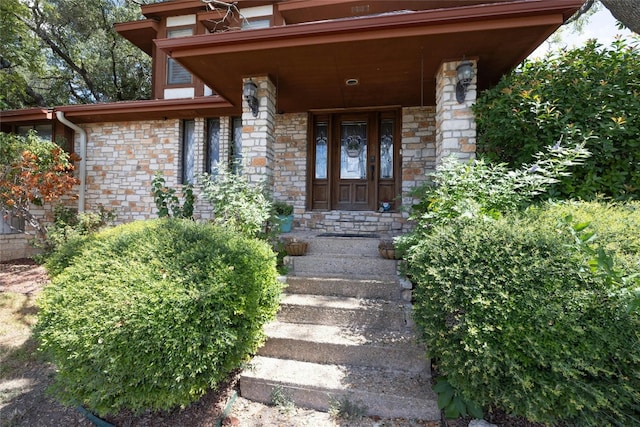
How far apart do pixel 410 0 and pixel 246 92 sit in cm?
467

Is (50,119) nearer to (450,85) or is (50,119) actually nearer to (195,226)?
(195,226)

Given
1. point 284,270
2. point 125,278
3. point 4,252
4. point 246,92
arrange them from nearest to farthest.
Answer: point 125,278 < point 284,270 < point 246,92 < point 4,252

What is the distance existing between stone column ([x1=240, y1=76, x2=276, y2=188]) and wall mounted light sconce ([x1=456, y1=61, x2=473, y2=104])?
2.65m

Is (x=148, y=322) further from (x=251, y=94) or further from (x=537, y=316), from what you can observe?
(x=251, y=94)

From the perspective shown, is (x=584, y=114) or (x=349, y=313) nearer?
(x=349, y=313)

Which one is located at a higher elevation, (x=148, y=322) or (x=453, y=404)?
(x=148, y=322)

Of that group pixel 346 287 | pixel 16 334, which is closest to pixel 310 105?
pixel 346 287

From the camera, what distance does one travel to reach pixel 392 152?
6.44 metres

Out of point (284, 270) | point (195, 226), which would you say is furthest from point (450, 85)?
point (195, 226)

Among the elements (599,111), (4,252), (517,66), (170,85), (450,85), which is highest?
(170,85)

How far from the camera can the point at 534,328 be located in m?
1.73

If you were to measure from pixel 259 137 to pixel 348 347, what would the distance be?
325 cm

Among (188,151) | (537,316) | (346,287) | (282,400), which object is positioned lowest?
(282,400)

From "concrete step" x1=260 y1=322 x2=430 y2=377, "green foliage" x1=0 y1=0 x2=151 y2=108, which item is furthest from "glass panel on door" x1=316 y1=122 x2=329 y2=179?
"green foliage" x1=0 y1=0 x2=151 y2=108
